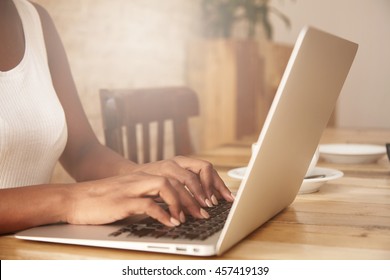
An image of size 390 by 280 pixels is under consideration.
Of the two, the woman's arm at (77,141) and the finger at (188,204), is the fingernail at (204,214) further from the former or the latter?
the woman's arm at (77,141)

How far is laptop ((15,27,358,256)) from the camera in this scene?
0.63 metres

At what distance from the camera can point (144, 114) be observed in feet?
5.04

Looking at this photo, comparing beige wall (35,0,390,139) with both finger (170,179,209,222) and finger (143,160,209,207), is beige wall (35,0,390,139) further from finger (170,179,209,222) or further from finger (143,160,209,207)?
finger (170,179,209,222)

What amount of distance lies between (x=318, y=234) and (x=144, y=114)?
2.82 feet

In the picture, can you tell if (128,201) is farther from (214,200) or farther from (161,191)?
(214,200)

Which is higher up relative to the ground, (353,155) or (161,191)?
(161,191)

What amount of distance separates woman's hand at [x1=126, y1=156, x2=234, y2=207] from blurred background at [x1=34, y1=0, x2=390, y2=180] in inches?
67.0

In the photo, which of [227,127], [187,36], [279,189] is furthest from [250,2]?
[279,189]

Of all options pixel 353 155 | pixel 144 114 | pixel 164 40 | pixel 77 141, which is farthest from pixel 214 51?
pixel 77 141

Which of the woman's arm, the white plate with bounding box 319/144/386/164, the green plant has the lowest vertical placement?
the white plate with bounding box 319/144/386/164

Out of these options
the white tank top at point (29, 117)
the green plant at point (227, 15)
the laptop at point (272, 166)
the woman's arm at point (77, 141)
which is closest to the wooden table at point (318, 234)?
the laptop at point (272, 166)

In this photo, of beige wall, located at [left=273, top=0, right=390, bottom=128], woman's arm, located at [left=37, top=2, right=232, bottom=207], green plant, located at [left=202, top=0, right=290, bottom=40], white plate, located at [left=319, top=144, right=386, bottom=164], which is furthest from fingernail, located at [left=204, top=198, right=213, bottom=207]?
beige wall, located at [left=273, top=0, right=390, bottom=128]
